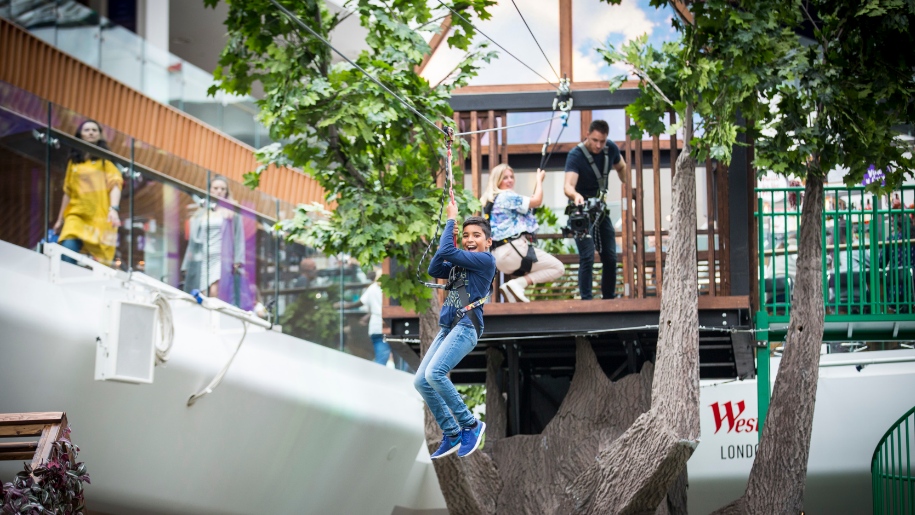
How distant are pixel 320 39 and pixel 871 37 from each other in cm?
445

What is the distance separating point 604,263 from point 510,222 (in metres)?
1.24

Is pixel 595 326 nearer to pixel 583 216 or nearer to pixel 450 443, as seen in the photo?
pixel 583 216

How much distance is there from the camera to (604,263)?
37.9ft

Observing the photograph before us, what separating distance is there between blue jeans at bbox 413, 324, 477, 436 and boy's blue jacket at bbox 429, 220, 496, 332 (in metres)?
0.10

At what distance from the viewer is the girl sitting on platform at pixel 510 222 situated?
1080 cm

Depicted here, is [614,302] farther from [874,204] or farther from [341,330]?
[341,330]

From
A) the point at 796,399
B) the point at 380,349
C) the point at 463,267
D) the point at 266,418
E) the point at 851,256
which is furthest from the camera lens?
the point at 380,349

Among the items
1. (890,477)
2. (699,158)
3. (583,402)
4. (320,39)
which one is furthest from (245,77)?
(890,477)

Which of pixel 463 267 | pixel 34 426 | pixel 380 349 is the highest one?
pixel 463 267

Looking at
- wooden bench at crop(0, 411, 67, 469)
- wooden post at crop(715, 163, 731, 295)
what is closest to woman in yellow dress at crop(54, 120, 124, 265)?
wooden bench at crop(0, 411, 67, 469)

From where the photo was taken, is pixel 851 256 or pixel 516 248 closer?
pixel 516 248

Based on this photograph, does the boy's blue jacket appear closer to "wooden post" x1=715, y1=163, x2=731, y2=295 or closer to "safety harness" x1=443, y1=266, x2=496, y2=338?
"safety harness" x1=443, y1=266, x2=496, y2=338

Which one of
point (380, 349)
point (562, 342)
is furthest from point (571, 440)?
point (380, 349)

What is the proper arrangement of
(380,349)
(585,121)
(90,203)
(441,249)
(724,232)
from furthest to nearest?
(380,349) < (585,121) < (724,232) < (90,203) < (441,249)
